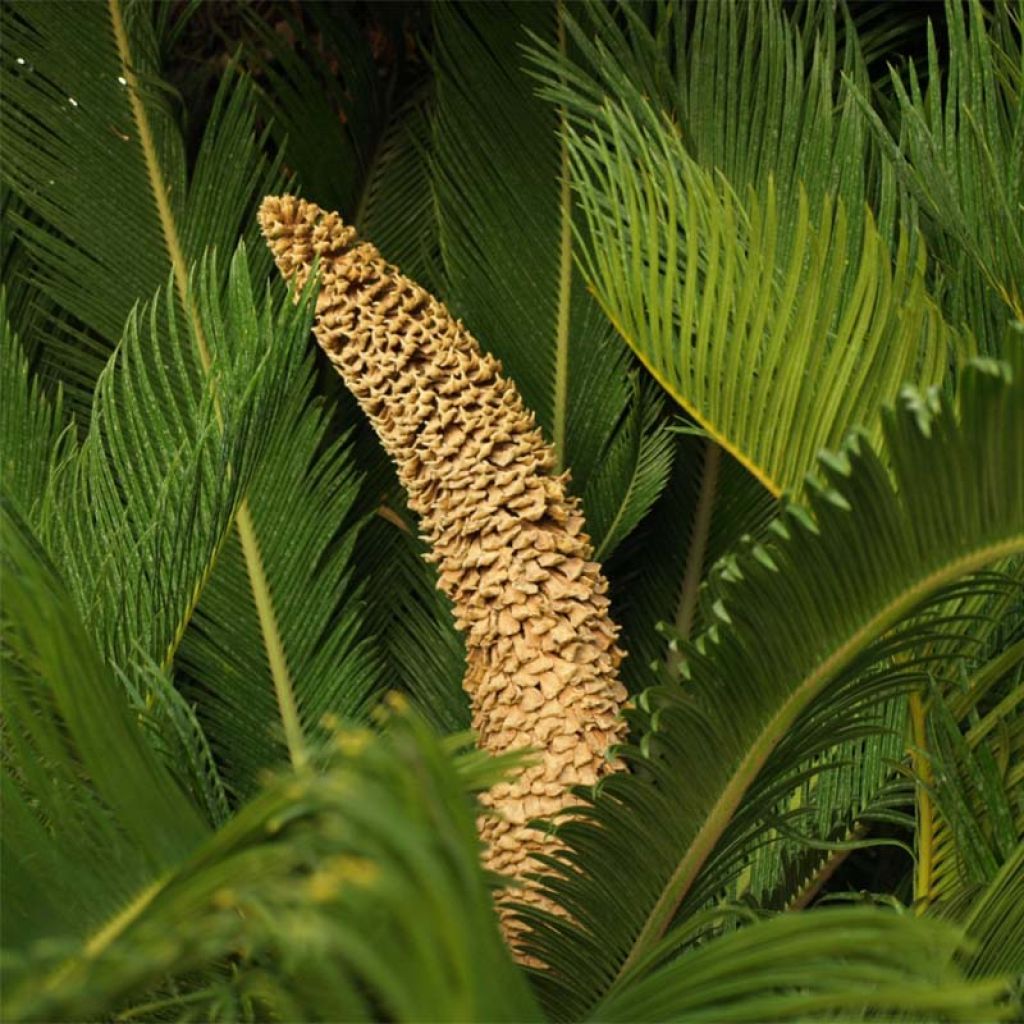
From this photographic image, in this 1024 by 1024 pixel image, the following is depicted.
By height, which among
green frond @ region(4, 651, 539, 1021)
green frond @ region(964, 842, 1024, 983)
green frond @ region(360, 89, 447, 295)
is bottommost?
green frond @ region(964, 842, 1024, 983)

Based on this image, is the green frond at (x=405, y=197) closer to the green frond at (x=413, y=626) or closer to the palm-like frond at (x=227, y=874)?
the green frond at (x=413, y=626)

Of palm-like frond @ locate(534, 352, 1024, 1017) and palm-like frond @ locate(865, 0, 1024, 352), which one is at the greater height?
palm-like frond @ locate(865, 0, 1024, 352)

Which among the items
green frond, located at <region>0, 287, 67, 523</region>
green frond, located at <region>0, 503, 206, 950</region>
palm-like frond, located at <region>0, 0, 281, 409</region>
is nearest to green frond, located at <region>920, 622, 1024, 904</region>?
green frond, located at <region>0, 503, 206, 950</region>

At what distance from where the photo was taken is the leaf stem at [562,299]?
1372 millimetres

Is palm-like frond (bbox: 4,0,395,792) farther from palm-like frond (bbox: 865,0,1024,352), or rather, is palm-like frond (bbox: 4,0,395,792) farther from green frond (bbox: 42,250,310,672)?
palm-like frond (bbox: 865,0,1024,352)

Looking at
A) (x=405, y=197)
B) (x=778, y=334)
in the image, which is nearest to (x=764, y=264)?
(x=778, y=334)

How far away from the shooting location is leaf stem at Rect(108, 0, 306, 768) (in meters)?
1.22

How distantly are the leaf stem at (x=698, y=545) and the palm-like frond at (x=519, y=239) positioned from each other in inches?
2.6

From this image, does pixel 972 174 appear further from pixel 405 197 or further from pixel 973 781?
pixel 405 197

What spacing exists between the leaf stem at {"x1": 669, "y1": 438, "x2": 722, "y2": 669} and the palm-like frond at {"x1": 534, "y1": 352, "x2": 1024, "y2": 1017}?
44 centimetres

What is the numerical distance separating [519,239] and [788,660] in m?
0.75

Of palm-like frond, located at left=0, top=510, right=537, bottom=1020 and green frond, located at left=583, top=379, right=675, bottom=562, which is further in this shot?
green frond, located at left=583, top=379, right=675, bottom=562

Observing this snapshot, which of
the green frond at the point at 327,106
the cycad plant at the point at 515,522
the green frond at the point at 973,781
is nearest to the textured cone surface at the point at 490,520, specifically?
the cycad plant at the point at 515,522

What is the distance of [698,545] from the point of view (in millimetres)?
1364
